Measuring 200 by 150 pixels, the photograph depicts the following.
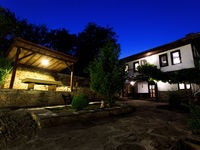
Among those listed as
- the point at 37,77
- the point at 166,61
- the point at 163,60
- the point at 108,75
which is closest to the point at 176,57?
the point at 166,61

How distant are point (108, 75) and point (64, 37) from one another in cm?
1736

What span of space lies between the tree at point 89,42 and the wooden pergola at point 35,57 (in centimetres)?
464

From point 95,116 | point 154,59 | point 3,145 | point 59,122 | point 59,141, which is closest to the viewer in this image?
point 3,145

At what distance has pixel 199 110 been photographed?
9.19 feet

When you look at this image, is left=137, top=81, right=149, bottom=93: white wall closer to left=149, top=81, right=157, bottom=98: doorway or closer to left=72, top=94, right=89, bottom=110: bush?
left=149, top=81, right=157, bottom=98: doorway

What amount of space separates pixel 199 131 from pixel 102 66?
5.00m

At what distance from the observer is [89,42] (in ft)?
55.9

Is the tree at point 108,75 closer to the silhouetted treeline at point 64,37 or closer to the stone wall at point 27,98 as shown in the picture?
the stone wall at point 27,98

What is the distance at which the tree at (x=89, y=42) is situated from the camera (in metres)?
16.2

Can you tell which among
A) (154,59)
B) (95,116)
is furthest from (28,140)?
(154,59)

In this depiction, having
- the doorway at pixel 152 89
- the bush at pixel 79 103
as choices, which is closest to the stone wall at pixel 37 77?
the bush at pixel 79 103

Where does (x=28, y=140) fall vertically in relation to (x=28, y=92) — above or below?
below

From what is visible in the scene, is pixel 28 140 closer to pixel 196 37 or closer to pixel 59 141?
pixel 59 141

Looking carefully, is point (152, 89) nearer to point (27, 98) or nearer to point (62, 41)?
point (27, 98)
